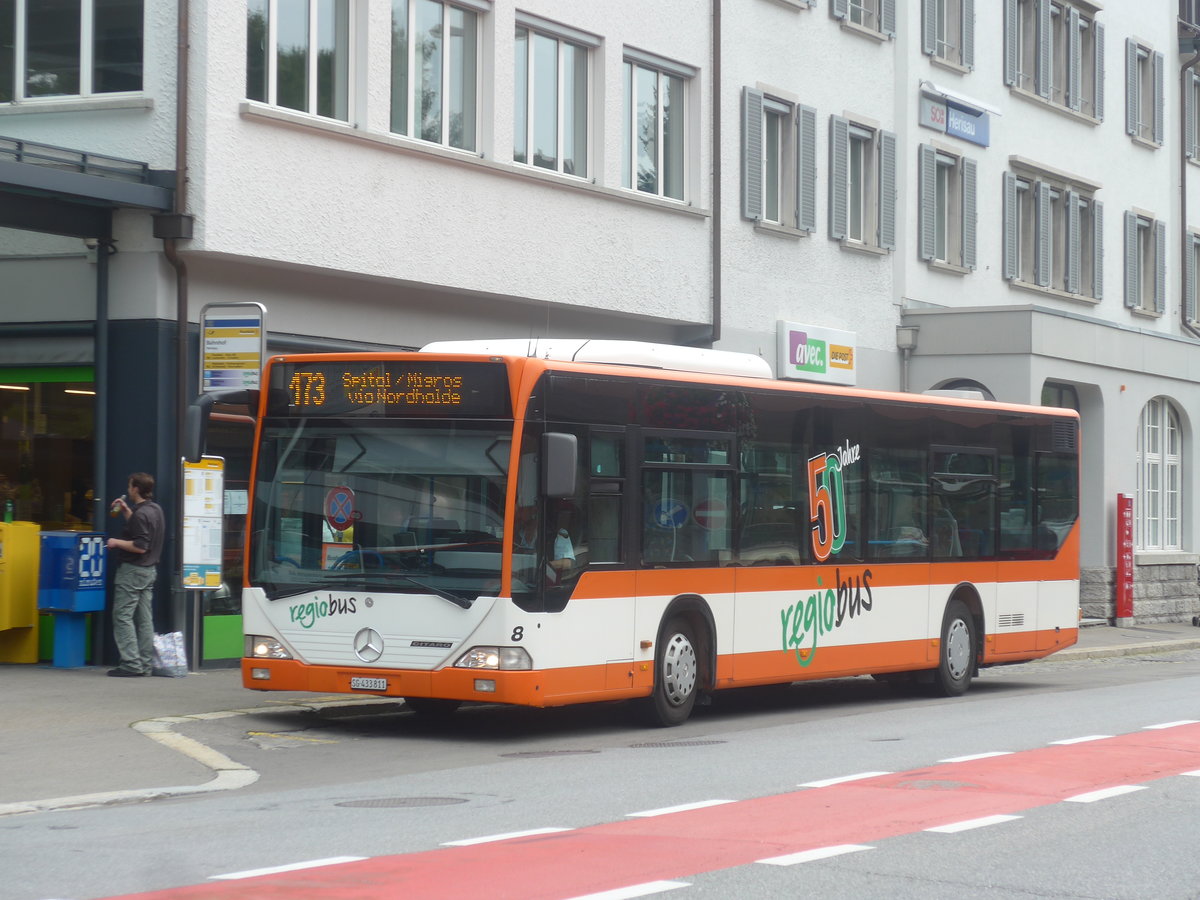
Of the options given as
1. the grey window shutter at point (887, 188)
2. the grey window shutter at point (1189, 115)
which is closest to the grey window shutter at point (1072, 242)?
the grey window shutter at point (1189, 115)

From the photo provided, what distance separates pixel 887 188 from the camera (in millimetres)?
27578

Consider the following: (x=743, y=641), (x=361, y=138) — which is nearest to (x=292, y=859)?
(x=743, y=641)

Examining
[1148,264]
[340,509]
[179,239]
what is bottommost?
[340,509]

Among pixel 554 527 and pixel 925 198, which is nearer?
pixel 554 527

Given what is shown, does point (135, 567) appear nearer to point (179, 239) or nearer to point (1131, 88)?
point (179, 239)

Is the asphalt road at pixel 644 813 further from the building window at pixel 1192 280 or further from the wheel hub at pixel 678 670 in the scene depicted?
the building window at pixel 1192 280

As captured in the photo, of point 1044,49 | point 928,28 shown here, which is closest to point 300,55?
point 928,28

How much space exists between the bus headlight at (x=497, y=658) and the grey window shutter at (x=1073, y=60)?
24.2 metres

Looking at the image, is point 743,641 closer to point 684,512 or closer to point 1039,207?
point 684,512

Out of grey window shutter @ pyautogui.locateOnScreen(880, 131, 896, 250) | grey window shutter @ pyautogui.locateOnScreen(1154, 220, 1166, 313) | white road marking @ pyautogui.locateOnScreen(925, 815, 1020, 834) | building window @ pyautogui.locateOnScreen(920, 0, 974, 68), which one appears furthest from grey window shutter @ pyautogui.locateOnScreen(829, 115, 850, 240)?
white road marking @ pyautogui.locateOnScreen(925, 815, 1020, 834)

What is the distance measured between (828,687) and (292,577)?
24.6 feet

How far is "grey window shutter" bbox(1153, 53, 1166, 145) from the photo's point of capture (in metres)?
36.3

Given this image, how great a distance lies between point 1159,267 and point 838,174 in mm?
12738

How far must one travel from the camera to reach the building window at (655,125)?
22078 millimetres
